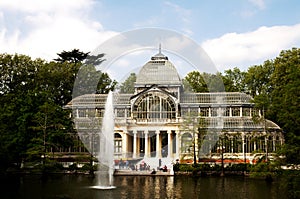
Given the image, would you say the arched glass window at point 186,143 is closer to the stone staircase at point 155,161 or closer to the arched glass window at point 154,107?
the stone staircase at point 155,161

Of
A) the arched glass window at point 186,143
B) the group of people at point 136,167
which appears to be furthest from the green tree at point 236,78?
the group of people at point 136,167

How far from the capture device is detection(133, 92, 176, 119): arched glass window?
43.2 metres

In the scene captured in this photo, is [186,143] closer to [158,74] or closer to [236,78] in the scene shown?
[158,74]

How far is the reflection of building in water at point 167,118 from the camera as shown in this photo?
1498 inches

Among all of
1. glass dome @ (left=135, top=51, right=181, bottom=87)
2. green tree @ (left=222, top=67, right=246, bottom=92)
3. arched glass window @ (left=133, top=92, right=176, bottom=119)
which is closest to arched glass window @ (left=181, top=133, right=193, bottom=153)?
arched glass window @ (left=133, top=92, right=176, bottom=119)

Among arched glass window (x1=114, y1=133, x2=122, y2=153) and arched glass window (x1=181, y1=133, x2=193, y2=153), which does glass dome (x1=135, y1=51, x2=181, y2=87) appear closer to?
arched glass window (x1=114, y1=133, x2=122, y2=153)

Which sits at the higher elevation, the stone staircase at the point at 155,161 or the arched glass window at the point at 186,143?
the arched glass window at the point at 186,143

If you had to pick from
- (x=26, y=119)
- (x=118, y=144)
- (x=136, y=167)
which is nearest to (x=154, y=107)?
(x=118, y=144)

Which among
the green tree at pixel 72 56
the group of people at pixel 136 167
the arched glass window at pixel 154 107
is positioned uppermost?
the green tree at pixel 72 56

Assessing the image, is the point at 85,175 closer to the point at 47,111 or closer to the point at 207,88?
the point at 47,111

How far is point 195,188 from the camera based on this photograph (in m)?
23.0

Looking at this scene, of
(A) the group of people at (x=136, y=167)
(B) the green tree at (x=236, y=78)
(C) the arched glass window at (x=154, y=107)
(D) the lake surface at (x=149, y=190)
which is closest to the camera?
(D) the lake surface at (x=149, y=190)

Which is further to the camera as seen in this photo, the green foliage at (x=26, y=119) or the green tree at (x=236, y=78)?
the green tree at (x=236, y=78)

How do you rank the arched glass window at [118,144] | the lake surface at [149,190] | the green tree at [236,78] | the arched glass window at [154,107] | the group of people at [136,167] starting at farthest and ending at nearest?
1. the green tree at [236,78]
2. the arched glass window at [154,107]
3. the arched glass window at [118,144]
4. the group of people at [136,167]
5. the lake surface at [149,190]
